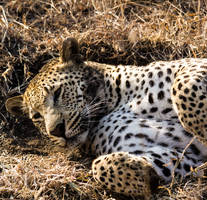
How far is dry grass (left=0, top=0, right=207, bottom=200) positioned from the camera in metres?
4.50

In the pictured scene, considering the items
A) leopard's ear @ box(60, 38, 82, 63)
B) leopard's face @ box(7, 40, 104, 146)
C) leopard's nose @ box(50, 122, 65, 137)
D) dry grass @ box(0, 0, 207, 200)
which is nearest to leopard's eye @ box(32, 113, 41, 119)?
leopard's face @ box(7, 40, 104, 146)

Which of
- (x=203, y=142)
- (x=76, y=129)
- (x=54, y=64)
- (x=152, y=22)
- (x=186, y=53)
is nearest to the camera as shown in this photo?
(x=203, y=142)

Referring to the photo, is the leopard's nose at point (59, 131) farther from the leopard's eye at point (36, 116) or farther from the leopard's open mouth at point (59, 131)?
the leopard's eye at point (36, 116)

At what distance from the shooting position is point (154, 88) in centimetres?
458

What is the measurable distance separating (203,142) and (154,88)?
87 centimetres

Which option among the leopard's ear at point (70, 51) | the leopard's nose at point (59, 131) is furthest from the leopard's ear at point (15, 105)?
the leopard's nose at point (59, 131)

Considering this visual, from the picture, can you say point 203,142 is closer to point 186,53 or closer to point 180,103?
point 180,103

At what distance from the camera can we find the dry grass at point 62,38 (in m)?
4.50

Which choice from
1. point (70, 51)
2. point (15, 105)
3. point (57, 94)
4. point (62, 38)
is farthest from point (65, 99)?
point (62, 38)

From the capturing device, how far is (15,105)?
17.2ft

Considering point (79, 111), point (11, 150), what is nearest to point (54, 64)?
point (79, 111)

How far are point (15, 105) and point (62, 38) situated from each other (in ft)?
5.08

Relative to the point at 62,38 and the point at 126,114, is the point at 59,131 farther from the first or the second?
the point at 62,38

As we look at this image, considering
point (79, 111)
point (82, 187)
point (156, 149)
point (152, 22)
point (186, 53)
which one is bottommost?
point (82, 187)
